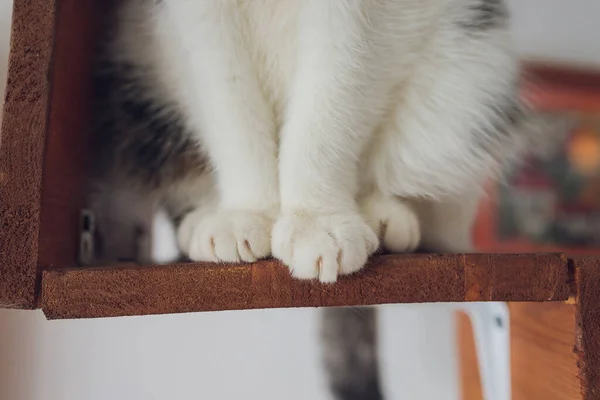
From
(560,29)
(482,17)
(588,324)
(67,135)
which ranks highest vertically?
(560,29)

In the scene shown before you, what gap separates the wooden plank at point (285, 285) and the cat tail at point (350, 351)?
413 millimetres

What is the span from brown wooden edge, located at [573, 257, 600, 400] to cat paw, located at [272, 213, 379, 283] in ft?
0.66

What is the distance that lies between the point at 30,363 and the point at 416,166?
27.9 inches

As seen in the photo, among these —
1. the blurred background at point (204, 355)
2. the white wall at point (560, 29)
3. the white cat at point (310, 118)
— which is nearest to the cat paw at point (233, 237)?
the white cat at point (310, 118)

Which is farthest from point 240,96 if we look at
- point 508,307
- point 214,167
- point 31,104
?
point 508,307

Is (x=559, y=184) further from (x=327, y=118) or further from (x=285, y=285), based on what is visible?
(x=285, y=285)

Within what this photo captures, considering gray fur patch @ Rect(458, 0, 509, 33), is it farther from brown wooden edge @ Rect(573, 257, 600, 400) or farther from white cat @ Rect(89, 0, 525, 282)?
brown wooden edge @ Rect(573, 257, 600, 400)


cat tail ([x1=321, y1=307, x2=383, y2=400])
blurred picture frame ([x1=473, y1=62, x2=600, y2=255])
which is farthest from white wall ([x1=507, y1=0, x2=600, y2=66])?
cat tail ([x1=321, y1=307, x2=383, y2=400])

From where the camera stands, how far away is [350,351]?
3.19 feet

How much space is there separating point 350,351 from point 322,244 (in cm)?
45

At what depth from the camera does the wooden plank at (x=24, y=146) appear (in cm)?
56

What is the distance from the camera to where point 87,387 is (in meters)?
1.01

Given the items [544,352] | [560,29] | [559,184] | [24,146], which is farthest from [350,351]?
[560,29]

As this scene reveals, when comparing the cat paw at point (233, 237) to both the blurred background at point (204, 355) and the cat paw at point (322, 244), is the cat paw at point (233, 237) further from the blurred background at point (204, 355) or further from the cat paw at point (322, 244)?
the blurred background at point (204, 355)
